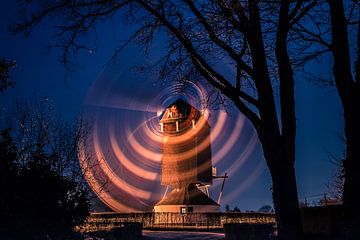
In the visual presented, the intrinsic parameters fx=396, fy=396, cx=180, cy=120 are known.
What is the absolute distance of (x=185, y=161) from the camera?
42156mm

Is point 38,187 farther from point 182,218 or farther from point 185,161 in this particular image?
point 185,161

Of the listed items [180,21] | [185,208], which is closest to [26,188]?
[180,21]

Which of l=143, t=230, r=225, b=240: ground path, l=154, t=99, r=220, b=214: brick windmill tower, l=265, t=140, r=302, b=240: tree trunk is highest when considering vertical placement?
l=154, t=99, r=220, b=214: brick windmill tower

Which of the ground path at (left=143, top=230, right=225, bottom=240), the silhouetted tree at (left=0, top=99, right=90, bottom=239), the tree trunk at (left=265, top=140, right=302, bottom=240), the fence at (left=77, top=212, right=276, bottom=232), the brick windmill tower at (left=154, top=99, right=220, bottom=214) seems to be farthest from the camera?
the brick windmill tower at (left=154, top=99, right=220, bottom=214)

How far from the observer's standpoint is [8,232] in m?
9.57

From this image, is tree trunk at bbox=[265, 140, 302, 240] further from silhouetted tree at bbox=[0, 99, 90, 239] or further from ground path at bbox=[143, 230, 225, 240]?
ground path at bbox=[143, 230, 225, 240]

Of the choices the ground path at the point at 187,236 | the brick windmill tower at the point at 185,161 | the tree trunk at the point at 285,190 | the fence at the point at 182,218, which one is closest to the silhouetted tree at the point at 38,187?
the tree trunk at the point at 285,190

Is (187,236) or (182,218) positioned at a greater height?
(182,218)

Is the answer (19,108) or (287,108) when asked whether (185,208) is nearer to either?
(19,108)

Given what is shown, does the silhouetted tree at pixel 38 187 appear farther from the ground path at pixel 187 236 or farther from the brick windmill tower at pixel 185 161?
the brick windmill tower at pixel 185 161

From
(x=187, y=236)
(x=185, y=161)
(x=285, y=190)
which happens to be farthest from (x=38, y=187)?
(x=185, y=161)

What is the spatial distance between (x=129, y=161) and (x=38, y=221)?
139 ft

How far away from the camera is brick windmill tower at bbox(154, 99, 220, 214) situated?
131ft

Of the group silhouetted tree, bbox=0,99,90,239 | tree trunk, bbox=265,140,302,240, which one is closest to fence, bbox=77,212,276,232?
silhouetted tree, bbox=0,99,90,239
